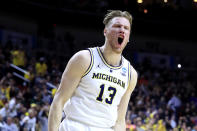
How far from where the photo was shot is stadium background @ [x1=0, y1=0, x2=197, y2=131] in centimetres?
1509

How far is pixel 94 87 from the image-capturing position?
4.15m

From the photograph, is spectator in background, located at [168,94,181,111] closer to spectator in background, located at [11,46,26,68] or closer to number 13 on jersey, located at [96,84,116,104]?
spectator in background, located at [11,46,26,68]

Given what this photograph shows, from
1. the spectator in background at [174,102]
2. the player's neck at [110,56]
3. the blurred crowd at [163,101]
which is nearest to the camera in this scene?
the player's neck at [110,56]

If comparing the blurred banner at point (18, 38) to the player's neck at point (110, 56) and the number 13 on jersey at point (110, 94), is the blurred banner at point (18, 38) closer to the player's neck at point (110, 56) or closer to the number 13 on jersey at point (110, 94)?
the player's neck at point (110, 56)

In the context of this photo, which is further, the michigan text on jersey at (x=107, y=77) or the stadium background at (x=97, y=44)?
the stadium background at (x=97, y=44)

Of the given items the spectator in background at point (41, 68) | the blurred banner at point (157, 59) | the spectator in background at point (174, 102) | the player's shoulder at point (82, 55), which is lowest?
the spectator in background at point (174, 102)

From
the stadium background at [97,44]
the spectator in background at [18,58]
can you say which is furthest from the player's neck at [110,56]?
the spectator in background at [18,58]

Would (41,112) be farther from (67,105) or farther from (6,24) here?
(6,24)

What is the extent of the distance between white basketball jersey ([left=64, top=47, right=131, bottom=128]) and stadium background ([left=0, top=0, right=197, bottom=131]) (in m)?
8.51

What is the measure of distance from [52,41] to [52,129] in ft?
62.9

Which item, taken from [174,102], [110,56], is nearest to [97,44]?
[174,102]

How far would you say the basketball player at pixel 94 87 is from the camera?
410cm

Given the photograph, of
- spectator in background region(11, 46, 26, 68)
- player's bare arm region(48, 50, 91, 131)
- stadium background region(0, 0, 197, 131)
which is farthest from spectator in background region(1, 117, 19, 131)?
player's bare arm region(48, 50, 91, 131)

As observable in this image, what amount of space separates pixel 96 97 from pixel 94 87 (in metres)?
0.10
